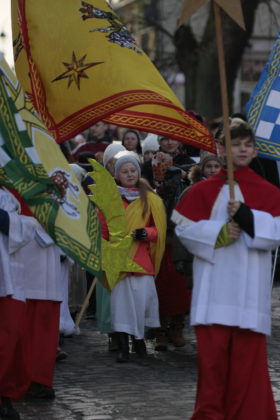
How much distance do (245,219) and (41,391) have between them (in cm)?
227

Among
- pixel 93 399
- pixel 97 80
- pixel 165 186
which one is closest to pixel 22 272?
pixel 93 399

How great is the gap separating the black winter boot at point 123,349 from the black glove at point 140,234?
79 centimetres

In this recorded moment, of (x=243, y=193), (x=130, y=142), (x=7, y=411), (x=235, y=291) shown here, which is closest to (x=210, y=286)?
(x=235, y=291)

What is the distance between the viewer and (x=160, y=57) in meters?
35.2

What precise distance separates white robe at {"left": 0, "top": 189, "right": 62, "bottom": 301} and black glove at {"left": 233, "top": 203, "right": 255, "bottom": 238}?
1.51 m

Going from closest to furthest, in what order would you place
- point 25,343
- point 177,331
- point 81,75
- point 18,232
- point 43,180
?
1. point 43,180
2. point 18,232
3. point 25,343
4. point 81,75
5. point 177,331

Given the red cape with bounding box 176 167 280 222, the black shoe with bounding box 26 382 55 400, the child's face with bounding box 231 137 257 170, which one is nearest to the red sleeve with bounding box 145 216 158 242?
the black shoe with bounding box 26 382 55 400

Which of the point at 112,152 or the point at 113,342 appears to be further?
the point at 112,152

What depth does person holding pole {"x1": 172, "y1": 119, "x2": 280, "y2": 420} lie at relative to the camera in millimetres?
6836

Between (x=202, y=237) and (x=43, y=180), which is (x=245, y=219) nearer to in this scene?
(x=202, y=237)

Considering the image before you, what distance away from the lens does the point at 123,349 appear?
392 inches

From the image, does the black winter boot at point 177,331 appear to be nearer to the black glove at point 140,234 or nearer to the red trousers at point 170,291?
the red trousers at point 170,291

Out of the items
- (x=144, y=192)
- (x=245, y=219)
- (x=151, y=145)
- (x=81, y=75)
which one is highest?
(x=81, y=75)

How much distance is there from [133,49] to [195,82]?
60.1 feet
